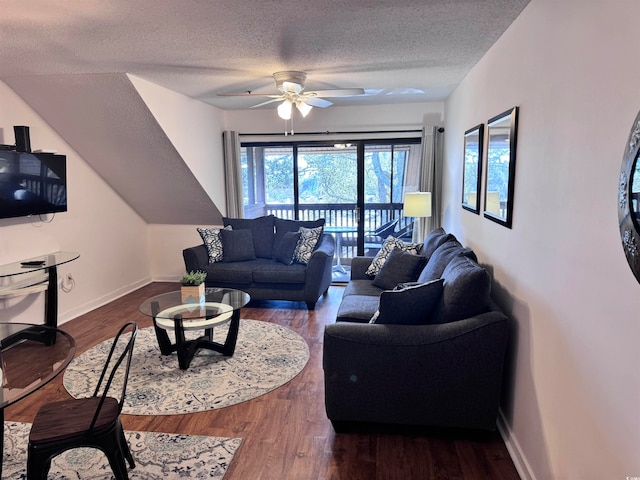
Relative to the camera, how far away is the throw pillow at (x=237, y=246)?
5074 millimetres

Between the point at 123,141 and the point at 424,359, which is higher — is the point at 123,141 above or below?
above

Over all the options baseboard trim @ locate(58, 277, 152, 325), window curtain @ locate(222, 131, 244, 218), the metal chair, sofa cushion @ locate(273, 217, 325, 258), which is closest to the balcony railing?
window curtain @ locate(222, 131, 244, 218)

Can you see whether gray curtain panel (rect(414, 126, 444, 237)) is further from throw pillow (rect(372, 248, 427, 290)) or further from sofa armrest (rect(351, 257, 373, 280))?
throw pillow (rect(372, 248, 427, 290))

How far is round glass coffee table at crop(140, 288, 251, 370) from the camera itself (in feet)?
10.6

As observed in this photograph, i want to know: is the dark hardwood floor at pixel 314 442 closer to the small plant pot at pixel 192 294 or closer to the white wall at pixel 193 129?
the small plant pot at pixel 192 294

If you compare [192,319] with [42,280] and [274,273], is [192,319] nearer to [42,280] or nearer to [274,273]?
[274,273]

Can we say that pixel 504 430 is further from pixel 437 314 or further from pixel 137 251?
pixel 137 251

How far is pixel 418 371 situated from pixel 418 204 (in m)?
2.90

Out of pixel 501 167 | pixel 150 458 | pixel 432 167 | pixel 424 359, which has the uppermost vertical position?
pixel 432 167

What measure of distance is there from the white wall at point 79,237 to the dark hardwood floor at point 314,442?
4.90 feet

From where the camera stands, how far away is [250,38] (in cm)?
271

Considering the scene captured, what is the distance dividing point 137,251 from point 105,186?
1.09 m

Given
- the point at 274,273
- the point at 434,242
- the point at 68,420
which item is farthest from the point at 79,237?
the point at 434,242

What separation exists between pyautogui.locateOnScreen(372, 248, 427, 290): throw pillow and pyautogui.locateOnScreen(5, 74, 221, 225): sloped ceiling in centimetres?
265
